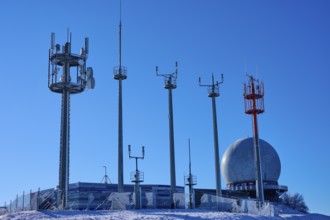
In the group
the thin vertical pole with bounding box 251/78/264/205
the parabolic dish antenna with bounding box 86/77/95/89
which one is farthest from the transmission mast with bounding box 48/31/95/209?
the thin vertical pole with bounding box 251/78/264/205

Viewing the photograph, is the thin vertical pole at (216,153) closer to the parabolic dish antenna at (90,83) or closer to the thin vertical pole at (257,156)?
the thin vertical pole at (257,156)

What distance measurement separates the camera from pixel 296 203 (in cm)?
9194

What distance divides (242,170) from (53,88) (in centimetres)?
3914

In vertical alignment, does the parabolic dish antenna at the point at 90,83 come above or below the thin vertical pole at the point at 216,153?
above

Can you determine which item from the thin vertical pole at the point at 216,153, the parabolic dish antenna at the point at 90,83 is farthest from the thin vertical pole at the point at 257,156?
the parabolic dish antenna at the point at 90,83

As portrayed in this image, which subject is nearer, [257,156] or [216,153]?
[257,156]

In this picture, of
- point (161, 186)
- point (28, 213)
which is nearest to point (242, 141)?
point (161, 186)

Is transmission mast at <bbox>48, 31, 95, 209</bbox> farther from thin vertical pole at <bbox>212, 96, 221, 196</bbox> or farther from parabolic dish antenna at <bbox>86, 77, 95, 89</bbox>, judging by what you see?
thin vertical pole at <bbox>212, 96, 221, 196</bbox>

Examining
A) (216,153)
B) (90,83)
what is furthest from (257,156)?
(90,83)

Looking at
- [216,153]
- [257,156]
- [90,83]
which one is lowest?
[257,156]

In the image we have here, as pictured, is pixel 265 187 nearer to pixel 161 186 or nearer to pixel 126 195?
pixel 161 186

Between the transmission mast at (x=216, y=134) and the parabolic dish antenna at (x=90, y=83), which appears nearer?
the parabolic dish antenna at (x=90, y=83)

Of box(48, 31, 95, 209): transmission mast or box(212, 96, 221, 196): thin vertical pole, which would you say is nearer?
box(48, 31, 95, 209): transmission mast

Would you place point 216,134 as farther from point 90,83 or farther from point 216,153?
point 90,83
